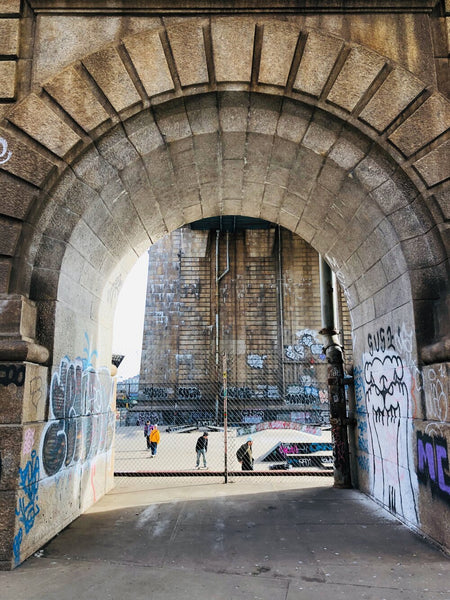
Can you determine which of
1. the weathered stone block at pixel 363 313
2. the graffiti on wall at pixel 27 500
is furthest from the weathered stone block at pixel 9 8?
the weathered stone block at pixel 363 313

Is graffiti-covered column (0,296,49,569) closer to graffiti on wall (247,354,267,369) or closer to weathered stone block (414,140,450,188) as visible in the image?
weathered stone block (414,140,450,188)

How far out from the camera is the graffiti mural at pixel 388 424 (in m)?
5.77

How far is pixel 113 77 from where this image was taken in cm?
544

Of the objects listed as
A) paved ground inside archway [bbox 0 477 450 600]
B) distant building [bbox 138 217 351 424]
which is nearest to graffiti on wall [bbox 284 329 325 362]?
distant building [bbox 138 217 351 424]

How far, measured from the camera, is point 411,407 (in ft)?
18.4

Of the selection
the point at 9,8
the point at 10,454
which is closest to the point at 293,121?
the point at 9,8

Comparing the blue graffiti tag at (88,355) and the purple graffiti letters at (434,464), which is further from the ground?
the blue graffiti tag at (88,355)

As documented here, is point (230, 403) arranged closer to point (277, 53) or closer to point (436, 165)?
point (436, 165)

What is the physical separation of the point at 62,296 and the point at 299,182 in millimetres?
3871

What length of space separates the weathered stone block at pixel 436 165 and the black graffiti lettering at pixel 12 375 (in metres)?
5.15

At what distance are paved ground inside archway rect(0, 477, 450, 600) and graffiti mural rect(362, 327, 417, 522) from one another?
0.36 metres

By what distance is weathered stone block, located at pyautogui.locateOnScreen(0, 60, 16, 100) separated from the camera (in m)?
5.40

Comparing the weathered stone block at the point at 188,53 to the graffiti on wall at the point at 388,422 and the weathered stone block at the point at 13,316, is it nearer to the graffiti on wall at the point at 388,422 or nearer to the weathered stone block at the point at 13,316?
the weathered stone block at the point at 13,316

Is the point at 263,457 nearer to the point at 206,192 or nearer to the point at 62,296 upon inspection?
the point at 206,192
